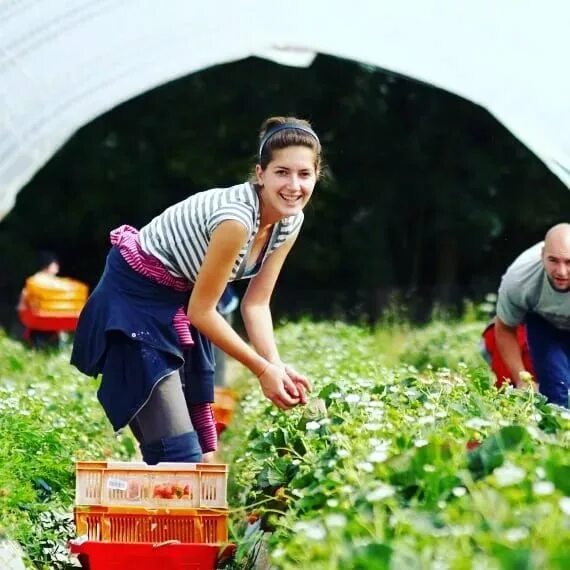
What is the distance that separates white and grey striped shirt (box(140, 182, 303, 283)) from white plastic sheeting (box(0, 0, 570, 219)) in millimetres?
2562

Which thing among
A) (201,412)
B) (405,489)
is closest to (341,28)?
(201,412)

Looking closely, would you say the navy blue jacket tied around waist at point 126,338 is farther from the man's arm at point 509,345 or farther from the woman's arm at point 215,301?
the man's arm at point 509,345

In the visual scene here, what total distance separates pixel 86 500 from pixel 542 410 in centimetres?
152

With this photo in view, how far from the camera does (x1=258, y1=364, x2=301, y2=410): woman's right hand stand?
16.0ft

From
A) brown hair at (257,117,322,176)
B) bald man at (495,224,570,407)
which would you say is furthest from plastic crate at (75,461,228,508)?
bald man at (495,224,570,407)

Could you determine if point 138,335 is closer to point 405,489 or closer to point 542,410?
point 542,410

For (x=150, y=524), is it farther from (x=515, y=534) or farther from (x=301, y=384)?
(x=515, y=534)

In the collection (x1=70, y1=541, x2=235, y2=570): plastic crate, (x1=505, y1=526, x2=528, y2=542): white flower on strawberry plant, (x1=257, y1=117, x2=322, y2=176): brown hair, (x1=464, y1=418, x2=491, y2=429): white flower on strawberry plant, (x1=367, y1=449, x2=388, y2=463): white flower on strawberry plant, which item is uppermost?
(x1=257, y1=117, x2=322, y2=176): brown hair

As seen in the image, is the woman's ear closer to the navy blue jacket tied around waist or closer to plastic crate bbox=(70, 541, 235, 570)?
the navy blue jacket tied around waist

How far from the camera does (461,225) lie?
856 inches

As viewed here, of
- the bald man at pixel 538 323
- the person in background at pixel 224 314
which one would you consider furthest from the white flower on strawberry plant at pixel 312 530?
the person in background at pixel 224 314

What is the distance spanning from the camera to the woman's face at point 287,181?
16.3 ft

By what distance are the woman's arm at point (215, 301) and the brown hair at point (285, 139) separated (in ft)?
1.16

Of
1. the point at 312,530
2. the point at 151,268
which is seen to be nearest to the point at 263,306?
the point at 151,268
